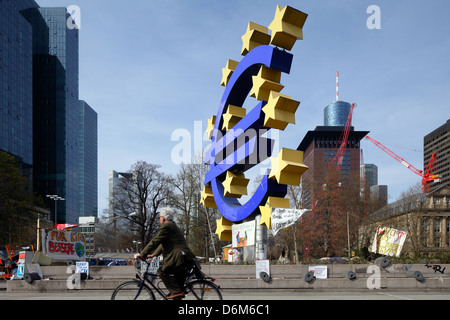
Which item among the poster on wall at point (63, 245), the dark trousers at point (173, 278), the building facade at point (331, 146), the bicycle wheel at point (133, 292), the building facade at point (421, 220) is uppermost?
the building facade at point (331, 146)

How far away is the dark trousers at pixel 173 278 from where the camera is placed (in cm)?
725

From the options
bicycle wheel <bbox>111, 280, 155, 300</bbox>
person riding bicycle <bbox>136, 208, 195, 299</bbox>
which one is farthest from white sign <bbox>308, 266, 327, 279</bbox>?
bicycle wheel <bbox>111, 280, 155, 300</bbox>

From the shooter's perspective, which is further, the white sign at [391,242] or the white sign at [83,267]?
the white sign at [391,242]

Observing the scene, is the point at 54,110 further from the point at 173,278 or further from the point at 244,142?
the point at 173,278

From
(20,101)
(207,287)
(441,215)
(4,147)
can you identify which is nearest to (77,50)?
(20,101)

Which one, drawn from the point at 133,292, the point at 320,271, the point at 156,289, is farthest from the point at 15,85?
the point at 156,289

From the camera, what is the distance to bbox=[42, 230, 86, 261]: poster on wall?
19.3 meters

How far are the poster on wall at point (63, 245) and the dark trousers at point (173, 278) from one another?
13749mm

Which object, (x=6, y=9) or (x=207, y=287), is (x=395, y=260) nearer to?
(x=207, y=287)

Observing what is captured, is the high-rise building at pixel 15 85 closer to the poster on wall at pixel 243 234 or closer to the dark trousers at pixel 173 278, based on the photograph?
the poster on wall at pixel 243 234

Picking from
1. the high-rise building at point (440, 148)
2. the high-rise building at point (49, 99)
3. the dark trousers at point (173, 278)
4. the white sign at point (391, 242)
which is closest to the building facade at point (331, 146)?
the high-rise building at point (440, 148)

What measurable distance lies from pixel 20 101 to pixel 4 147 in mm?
15365

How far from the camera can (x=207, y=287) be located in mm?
7395

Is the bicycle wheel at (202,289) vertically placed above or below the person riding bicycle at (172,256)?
below
